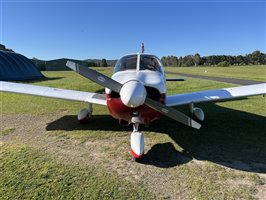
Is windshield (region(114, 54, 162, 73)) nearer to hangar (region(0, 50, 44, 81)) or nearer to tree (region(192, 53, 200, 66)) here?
hangar (region(0, 50, 44, 81))

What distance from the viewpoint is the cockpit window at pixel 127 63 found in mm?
5609

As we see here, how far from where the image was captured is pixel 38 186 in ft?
11.6

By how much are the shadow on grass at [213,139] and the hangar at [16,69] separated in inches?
759

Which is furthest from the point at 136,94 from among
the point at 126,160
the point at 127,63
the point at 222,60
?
the point at 222,60

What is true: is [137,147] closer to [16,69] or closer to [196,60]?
[16,69]

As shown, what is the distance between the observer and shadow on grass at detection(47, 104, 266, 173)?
459cm

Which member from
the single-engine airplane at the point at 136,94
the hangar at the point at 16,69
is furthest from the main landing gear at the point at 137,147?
the hangar at the point at 16,69

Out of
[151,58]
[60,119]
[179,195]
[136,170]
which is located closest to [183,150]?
[136,170]

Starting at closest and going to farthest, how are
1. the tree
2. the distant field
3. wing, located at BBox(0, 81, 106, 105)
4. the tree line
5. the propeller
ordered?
the propeller, wing, located at BBox(0, 81, 106, 105), the distant field, the tree line, the tree

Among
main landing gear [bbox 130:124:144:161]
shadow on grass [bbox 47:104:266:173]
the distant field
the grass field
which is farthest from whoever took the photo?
the distant field

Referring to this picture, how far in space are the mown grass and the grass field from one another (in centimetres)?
1

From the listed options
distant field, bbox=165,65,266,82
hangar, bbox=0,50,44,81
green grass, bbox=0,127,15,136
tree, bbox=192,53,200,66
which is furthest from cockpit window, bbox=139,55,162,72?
tree, bbox=192,53,200,66

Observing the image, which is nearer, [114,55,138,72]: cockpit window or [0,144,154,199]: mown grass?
[0,144,154,199]: mown grass

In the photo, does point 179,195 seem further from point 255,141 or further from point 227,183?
point 255,141
